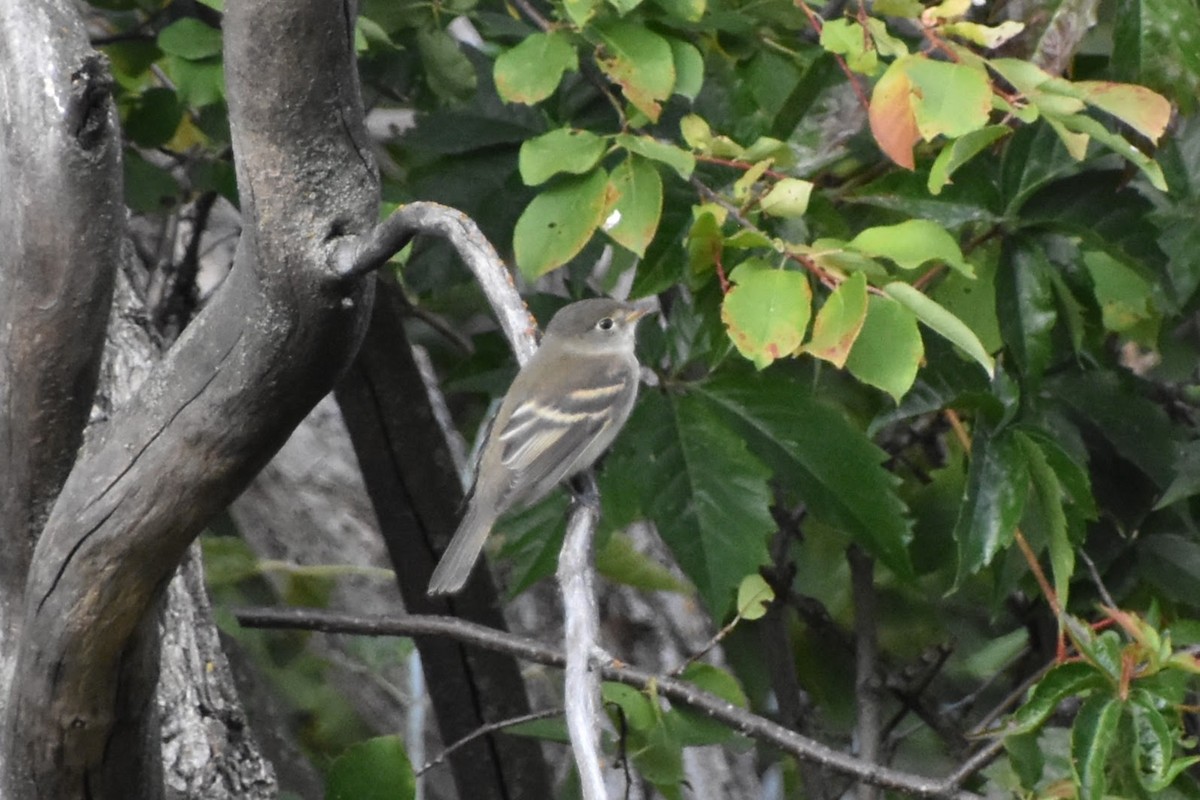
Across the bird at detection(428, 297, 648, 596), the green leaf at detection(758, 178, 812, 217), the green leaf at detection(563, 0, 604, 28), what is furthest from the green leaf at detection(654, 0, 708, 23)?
the bird at detection(428, 297, 648, 596)

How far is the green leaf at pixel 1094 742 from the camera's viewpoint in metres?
2.53

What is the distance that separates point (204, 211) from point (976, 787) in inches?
105

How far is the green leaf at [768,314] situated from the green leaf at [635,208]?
0.29 metres

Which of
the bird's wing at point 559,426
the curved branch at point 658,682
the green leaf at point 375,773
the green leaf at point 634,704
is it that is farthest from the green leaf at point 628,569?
the green leaf at point 375,773

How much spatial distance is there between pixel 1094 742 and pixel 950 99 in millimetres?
1054

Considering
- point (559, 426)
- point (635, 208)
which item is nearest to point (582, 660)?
point (635, 208)

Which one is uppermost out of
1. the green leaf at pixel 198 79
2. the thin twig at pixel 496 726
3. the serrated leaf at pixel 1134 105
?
the serrated leaf at pixel 1134 105

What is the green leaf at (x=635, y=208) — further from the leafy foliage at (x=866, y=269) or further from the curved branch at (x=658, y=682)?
the curved branch at (x=658, y=682)

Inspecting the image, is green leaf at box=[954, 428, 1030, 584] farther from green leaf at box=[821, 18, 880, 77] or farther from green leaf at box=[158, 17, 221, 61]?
green leaf at box=[158, 17, 221, 61]

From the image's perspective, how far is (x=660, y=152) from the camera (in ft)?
8.94

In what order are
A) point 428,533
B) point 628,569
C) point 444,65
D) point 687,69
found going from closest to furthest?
point 687,69, point 444,65, point 628,569, point 428,533

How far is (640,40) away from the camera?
2.93 metres

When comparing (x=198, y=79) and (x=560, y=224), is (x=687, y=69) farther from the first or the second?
(x=198, y=79)

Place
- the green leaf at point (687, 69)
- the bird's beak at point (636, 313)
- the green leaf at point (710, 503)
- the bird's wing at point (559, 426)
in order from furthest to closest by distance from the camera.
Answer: the bird's beak at point (636, 313)
the bird's wing at point (559, 426)
the green leaf at point (710, 503)
the green leaf at point (687, 69)
